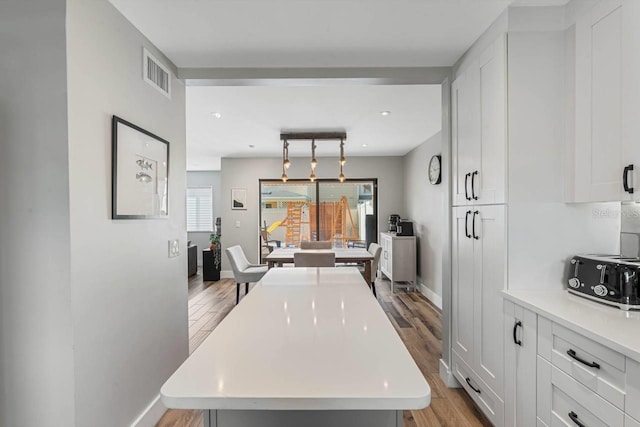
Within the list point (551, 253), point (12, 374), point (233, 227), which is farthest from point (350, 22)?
point (233, 227)

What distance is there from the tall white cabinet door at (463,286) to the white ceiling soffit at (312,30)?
3.78 ft

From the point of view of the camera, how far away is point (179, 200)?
2.50 meters

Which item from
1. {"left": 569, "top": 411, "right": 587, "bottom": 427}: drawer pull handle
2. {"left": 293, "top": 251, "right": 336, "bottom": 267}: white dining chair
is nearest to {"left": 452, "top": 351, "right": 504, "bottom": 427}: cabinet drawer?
{"left": 569, "top": 411, "right": 587, "bottom": 427}: drawer pull handle

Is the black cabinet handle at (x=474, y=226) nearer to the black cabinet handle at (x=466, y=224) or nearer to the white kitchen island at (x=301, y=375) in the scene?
the black cabinet handle at (x=466, y=224)

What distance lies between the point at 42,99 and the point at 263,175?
17.0ft

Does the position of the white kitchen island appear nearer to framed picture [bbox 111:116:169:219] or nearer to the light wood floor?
framed picture [bbox 111:116:169:219]

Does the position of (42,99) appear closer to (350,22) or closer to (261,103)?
(350,22)

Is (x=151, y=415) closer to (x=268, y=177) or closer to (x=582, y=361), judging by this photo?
(x=582, y=361)

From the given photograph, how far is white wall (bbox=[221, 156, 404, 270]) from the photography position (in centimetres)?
652

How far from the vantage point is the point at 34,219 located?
1.44m

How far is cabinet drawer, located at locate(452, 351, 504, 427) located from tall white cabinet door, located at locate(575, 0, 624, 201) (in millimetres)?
1228

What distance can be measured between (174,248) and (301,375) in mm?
1817

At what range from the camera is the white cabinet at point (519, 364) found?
5.26 feet

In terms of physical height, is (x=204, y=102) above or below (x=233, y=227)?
above
